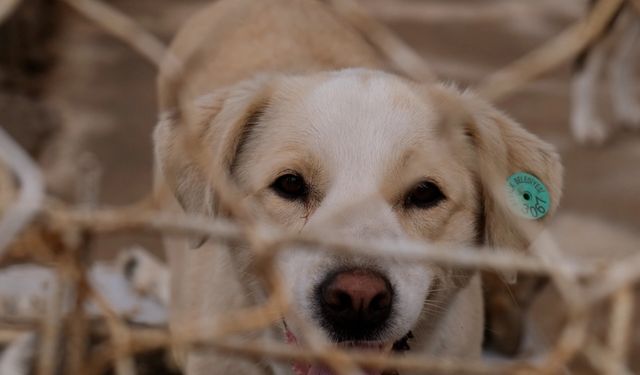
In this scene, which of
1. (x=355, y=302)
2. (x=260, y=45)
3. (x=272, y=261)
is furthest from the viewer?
(x=260, y=45)

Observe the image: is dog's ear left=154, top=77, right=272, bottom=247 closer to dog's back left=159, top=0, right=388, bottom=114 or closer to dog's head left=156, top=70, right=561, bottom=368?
dog's head left=156, top=70, right=561, bottom=368

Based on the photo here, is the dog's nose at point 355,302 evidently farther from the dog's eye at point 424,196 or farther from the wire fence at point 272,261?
the wire fence at point 272,261

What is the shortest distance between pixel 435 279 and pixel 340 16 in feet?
5.33

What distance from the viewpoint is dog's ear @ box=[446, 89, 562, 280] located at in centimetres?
232

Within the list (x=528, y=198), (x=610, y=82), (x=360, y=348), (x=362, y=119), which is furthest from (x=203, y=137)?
(x=610, y=82)

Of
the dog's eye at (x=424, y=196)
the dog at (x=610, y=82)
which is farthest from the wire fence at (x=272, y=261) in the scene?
the dog at (x=610, y=82)

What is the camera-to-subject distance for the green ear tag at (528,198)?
1.74 meters

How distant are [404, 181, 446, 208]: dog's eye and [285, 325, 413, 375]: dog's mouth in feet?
1.02

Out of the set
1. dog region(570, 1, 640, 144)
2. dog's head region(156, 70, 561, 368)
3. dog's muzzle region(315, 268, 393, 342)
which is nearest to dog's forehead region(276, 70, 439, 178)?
dog's head region(156, 70, 561, 368)

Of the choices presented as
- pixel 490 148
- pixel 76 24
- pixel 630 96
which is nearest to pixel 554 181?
pixel 490 148

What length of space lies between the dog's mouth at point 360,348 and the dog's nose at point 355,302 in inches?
1.6

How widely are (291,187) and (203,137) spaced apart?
0.35 metres

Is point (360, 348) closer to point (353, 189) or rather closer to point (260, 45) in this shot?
point (353, 189)

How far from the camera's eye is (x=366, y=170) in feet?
7.08
